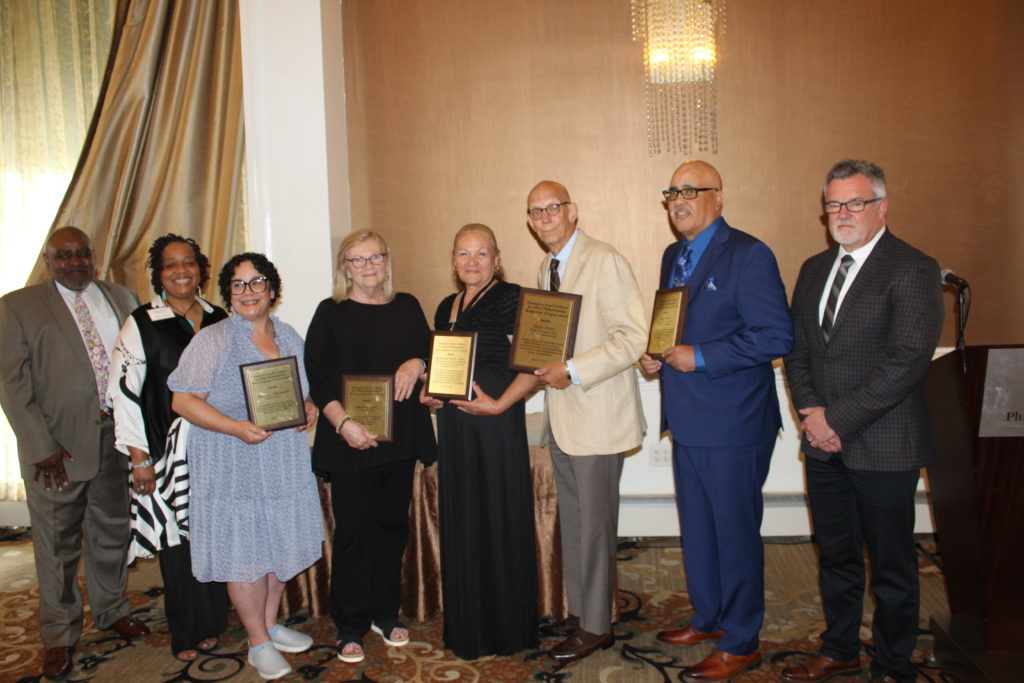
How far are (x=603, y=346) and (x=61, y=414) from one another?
2.34m

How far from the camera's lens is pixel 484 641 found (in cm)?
300

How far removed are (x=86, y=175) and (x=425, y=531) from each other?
301cm

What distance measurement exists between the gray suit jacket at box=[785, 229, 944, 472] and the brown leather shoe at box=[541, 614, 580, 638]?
1272 mm

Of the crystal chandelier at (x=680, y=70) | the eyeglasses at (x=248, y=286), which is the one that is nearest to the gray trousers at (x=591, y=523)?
the eyeglasses at (x=248, y=286)

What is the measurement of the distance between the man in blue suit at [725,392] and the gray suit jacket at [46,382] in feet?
7.95

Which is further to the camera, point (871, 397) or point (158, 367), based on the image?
point (158, 367)

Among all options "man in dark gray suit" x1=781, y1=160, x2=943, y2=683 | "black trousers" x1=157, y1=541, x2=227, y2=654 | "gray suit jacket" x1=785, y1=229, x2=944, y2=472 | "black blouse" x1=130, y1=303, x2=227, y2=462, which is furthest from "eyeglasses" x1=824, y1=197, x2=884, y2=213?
"black trousers" x1=157, y1=541, x2=227, y2=654

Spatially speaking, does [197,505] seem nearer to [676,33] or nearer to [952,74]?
[676,33]

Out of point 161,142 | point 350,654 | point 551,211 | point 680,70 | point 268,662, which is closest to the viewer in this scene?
point 551,211

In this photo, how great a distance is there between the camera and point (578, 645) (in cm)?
301

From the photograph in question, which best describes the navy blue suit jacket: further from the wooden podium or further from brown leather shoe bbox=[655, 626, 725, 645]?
brown leather shoe bbox=[655, 626, 725, 645]

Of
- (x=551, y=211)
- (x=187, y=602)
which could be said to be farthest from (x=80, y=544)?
(x=551, y=211)

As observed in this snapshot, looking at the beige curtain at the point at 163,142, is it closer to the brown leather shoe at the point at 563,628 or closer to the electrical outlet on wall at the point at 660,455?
the electrical outlet on wall at the point at 660,455

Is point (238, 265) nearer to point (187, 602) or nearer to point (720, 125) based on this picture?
point (187, 602)
